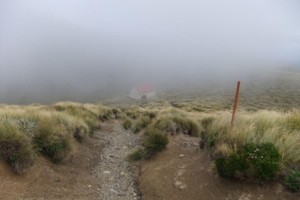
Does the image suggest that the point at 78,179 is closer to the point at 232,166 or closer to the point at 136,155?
the point at 136,155

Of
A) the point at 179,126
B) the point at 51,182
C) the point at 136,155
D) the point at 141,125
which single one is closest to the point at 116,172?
the point at 136,155

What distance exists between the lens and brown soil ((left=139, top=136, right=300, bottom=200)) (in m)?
7.30

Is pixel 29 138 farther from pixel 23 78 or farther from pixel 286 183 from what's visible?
pixel 23 78

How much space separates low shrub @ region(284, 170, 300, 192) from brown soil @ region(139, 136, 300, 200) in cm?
11

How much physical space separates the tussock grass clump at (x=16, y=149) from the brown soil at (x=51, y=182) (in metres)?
0.18

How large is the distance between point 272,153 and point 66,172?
5.75 meters

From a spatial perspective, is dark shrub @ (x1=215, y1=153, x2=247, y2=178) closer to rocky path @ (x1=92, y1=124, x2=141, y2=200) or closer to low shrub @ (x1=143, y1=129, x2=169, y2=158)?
rocky path @ (x1=92, y1=124, x2=141, y2=200)

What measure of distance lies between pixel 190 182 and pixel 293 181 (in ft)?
8.00

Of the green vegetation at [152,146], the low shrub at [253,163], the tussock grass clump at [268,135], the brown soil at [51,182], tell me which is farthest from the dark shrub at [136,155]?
the low shrub at [253,163]

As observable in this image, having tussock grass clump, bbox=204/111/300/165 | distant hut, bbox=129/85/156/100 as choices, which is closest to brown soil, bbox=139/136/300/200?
tussock grass clump, bbox=204/111/300/165

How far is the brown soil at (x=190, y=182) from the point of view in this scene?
24.0ft

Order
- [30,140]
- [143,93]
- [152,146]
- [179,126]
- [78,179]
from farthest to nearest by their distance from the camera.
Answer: [143,93] → [179,126] → [152,146] → [78,179] → [30,140]

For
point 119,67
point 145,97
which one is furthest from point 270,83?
point 119,67

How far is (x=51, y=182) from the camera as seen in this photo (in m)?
9.39
